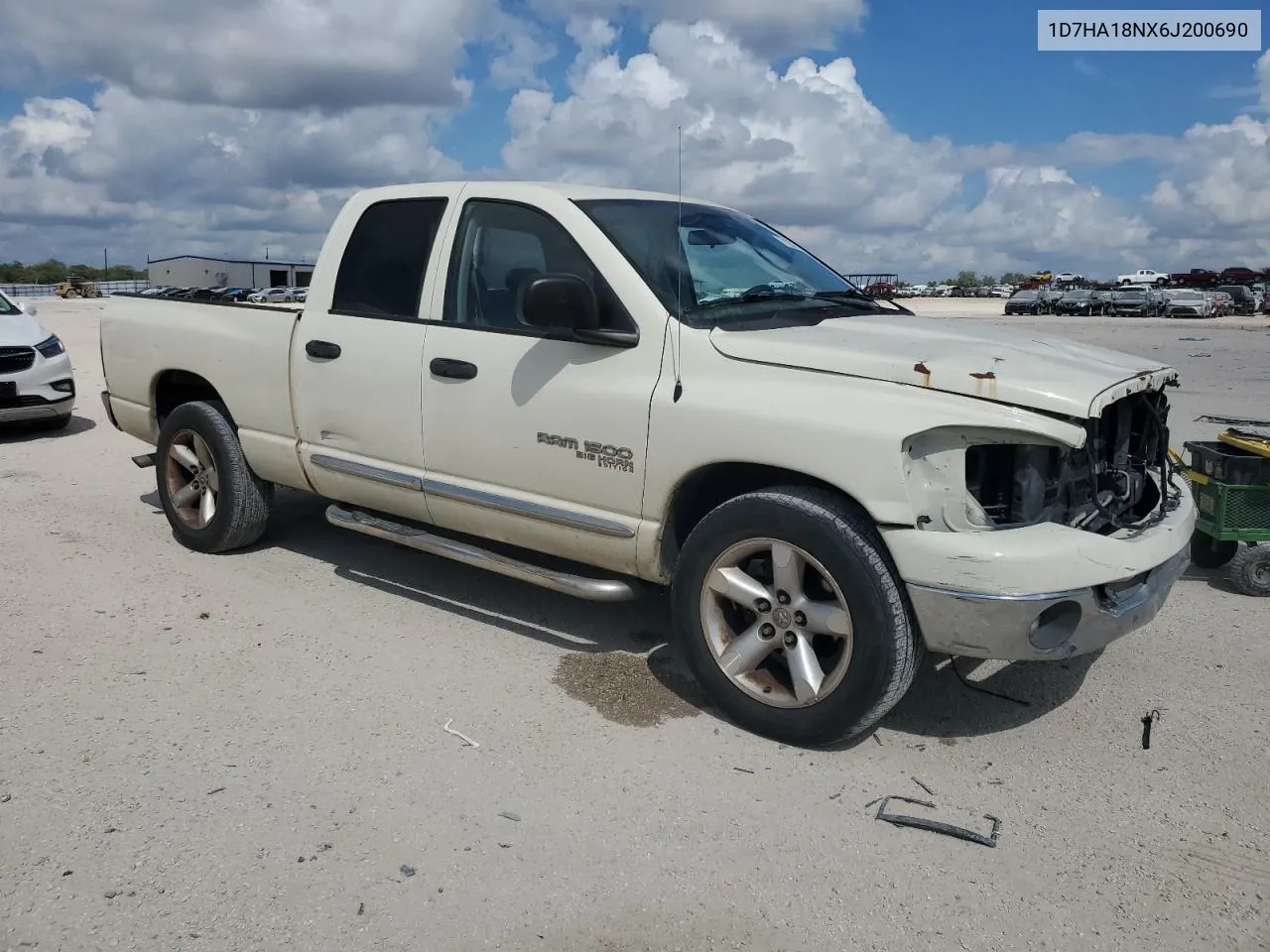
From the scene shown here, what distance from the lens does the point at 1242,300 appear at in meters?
54.5

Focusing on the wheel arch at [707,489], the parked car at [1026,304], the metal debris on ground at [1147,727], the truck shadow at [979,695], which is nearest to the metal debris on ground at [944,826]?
the truck shadow at [979,695]

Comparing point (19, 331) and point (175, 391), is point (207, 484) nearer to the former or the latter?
point (175, 391)

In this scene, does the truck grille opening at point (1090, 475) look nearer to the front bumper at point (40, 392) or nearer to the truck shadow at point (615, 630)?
the truck shadow at point (615, 630)

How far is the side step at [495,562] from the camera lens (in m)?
4.14

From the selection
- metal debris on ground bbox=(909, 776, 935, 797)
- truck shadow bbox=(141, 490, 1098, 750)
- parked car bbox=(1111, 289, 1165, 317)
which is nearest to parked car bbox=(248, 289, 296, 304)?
truck shadow bbox=(141, 490, 1098, 750)

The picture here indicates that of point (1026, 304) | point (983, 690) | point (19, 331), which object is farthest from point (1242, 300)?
point (983, 690)

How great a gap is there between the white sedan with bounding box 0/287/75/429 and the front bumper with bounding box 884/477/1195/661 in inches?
356

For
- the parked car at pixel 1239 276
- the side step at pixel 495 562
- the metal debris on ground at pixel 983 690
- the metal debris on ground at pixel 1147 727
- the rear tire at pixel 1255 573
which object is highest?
the parked car at pixel 1239 276

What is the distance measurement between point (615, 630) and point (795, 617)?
1.39 m

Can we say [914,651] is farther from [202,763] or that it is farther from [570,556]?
[202,763]

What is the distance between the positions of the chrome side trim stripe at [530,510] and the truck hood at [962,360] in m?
0.84

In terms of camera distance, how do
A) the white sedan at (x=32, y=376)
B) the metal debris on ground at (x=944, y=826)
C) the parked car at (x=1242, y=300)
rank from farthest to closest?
1. the parked car at (x=1242, y=300)
2. the white sedan at (x=32, y=376)
3. the metal debris on ground at (x=944, y=826)

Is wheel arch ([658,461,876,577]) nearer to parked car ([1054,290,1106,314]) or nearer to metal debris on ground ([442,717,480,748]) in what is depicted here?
metal debris on ground ([442,717,480,748])

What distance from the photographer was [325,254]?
5.16 meters
